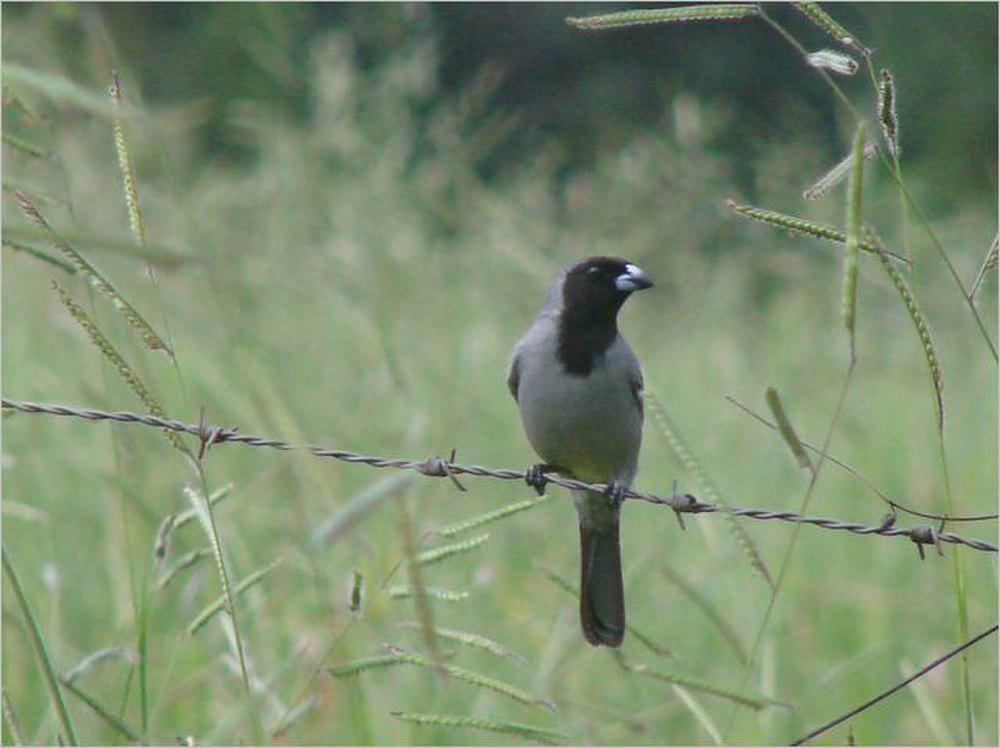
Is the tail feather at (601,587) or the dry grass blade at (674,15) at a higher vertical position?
the dry grass blade at (674,15)

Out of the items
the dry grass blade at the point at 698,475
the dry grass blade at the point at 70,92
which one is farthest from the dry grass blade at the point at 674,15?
the dry grass blade at the point at 70,92

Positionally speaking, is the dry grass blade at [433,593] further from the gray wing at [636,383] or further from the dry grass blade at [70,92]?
the gray wing at [636,383]

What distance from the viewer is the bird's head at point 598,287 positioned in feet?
16.0

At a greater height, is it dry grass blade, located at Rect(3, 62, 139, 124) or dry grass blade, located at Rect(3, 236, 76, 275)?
dry grass blade, located at Rect(3, 62, 139, 124)

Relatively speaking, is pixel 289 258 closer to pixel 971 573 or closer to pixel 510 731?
pixel 971 573

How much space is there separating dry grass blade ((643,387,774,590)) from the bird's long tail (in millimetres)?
1104

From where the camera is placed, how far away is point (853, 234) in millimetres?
2205

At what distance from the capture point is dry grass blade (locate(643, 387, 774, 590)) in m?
2.53

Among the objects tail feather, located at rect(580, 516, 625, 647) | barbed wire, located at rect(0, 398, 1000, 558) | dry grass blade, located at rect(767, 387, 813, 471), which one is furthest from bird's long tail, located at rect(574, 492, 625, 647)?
dry grass blade, located at rect(767, 387, 813, 471)

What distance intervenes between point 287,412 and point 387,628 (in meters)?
3.13

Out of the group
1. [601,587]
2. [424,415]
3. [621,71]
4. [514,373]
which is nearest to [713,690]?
[601,587]

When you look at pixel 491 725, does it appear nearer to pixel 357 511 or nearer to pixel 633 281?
pixel 357 511

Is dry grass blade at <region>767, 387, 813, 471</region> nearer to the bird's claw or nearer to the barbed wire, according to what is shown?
the barbed wire

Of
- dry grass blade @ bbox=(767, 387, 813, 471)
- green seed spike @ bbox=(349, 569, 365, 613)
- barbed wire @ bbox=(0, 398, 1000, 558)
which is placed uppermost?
dry grass blade @ bbox=(767, 387, 813, 471)
